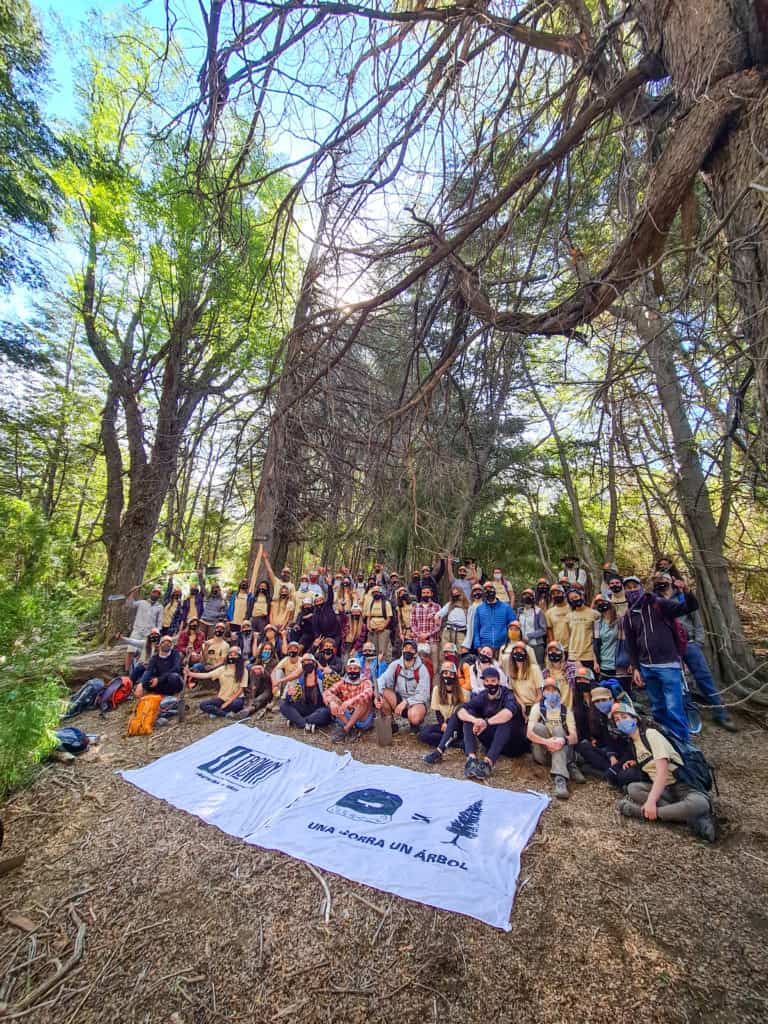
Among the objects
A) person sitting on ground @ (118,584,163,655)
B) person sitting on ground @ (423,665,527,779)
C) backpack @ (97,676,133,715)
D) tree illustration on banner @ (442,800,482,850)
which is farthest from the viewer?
person sitting on ground @ (118,584,163,655)

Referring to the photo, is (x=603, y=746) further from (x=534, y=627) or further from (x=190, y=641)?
(x=190, y=641)

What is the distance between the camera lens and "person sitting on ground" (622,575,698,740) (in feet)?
13.3

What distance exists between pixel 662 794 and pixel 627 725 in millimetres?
548

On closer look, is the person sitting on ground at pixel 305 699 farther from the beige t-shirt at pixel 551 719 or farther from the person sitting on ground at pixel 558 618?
the person sitting on ground at pixel 558 618

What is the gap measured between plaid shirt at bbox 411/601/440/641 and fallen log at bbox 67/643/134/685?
468 cm

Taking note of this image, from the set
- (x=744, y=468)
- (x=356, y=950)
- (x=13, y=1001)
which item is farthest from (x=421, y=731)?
(x=744, y=468)

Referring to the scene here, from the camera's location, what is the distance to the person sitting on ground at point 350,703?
4.92 meters

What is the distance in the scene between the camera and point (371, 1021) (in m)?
1.75

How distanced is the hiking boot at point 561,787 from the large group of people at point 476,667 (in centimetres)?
1

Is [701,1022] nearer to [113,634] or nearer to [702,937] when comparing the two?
[702,937]

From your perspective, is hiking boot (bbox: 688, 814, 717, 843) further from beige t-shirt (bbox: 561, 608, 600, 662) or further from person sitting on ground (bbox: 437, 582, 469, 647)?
person sitting on ground (bbox: 437, 582, 469, 647)

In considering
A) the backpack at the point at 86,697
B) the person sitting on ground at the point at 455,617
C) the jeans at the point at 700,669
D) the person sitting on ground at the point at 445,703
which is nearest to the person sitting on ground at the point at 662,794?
the person sitting on ground at the point at 445,703

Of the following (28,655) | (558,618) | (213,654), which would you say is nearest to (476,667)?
(558,618)

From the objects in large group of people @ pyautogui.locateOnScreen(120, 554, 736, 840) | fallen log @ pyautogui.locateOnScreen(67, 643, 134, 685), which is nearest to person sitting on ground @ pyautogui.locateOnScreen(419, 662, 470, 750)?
large group of people @ pyautogui.locateOnScreen(120, 554, 736, 840)
